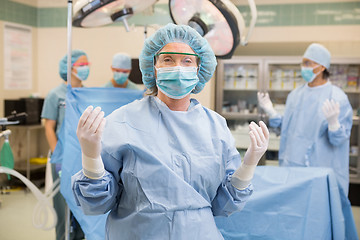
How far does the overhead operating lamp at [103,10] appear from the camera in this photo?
222 centimetres

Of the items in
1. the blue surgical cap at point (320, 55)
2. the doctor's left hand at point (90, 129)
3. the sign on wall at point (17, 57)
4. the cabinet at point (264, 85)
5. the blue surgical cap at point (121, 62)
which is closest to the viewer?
the doctor's left hand at point (90, 129)

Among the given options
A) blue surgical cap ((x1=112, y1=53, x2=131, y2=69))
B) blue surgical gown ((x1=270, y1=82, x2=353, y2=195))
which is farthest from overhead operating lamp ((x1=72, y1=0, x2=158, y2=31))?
blue surgical gown ((x1=270, y1=82, x2=353, y2=195))

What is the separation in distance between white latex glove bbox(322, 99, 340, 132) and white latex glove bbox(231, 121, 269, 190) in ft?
5.35

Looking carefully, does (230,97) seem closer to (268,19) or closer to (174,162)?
(268,19)

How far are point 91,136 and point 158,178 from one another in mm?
272

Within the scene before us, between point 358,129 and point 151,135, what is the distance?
4.01 metres

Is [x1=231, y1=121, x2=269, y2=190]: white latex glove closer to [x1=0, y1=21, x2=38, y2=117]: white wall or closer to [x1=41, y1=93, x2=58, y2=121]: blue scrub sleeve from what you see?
[x1=41, y1=93, x2=58, y2=121]: blue scrub sleeve

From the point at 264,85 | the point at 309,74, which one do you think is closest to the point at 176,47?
the point at 309,74

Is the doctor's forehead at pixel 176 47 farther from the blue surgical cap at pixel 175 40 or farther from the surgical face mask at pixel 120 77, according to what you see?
the surgical face mask at pixel 120 77

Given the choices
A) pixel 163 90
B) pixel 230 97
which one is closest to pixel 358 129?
pixel 230 97

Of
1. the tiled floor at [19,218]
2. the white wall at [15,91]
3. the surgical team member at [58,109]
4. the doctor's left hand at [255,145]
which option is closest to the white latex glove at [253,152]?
the doctor's left hand at [255,145]

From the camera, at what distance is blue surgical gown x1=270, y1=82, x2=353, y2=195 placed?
2928 mm

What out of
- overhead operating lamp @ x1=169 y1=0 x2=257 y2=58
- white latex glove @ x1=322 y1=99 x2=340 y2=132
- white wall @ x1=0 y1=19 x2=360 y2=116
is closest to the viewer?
overhead operating lamp @ x1=169 y1=0 x2=257 y2=58

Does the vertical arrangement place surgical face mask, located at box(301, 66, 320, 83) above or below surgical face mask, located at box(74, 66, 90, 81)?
above
